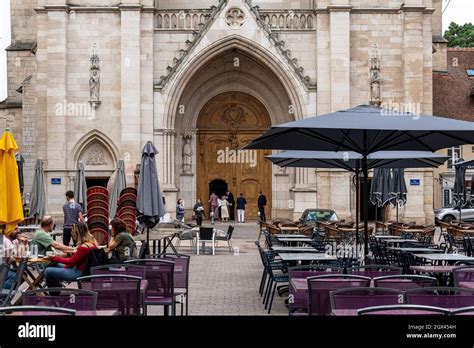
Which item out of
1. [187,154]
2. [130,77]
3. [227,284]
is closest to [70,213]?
[227,284]

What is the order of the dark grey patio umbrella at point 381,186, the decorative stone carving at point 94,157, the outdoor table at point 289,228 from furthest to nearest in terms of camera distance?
the decorative stone carving at point 94,157, the dark grey patio umbrella at point 381,186, the outdoor table at point 289,228

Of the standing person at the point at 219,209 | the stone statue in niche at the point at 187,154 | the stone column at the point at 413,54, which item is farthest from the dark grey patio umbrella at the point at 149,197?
the stone statue in niche at the point at 187,154

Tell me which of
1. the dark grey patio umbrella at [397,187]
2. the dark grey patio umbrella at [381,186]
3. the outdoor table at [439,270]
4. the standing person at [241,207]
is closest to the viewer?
the outdoor table at [439,270]

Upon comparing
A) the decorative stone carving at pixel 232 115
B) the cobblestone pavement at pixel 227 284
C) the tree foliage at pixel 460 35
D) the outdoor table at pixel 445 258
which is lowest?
the cobblestone pavement at pixel 227 284

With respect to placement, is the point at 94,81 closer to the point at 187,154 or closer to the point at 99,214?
the point at 187,154

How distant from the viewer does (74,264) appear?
1130 cm

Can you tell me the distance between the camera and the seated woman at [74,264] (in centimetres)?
1124

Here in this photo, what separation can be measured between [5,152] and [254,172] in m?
25.9

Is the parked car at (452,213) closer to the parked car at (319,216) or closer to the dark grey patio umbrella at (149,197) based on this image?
the parked car at (319,216)

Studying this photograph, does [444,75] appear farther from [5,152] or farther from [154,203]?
[5,152]

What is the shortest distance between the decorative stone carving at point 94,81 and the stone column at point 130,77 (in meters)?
1.05

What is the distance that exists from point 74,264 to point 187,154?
26213 mm

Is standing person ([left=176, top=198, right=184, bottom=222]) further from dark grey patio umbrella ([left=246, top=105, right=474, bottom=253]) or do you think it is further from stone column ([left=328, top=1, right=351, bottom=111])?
dark grey patio umbrella ([left=246, top=105, right=474, bottom=253])
